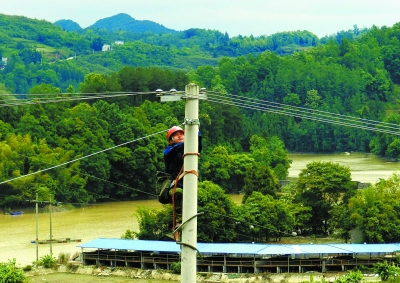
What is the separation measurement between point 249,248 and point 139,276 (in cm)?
255

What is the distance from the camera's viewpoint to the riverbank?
71.7 feet

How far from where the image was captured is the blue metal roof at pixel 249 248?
22547mm

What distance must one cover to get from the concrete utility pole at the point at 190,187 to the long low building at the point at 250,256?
1661cm

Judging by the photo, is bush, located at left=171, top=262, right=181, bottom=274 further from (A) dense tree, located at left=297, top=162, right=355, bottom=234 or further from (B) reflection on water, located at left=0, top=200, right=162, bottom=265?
(A) dense tree, located at left=297, top=162, right=355, bottom=234

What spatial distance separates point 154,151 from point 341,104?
3142cm

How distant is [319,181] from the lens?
27469mm

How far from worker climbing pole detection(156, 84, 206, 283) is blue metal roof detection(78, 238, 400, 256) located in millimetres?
16679

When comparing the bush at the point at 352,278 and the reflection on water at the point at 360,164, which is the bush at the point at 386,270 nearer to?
the bush at the point at 352,278

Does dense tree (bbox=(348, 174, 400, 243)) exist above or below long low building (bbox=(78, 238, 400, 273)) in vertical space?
above

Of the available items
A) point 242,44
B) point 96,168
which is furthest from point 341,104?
point 242,44

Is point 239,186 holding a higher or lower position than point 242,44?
lower

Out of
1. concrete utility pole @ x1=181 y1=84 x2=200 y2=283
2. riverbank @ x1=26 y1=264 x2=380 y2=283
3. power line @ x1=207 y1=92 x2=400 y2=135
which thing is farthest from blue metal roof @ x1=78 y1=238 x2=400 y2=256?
concrete utility pole @ x1=181 y1=84 x2=200 y2=283

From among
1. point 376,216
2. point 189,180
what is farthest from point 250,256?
point 189,180

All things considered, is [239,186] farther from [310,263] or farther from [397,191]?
[310,263]
